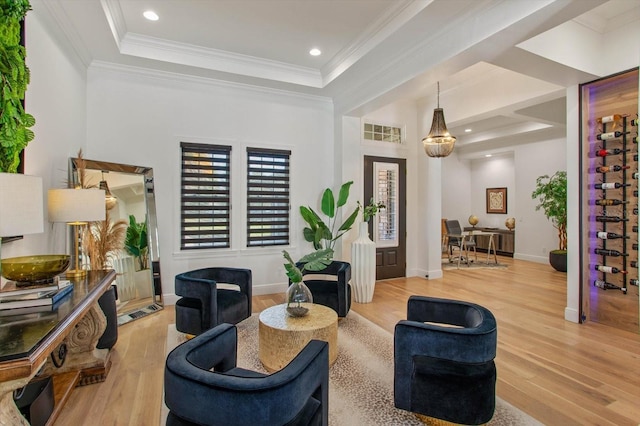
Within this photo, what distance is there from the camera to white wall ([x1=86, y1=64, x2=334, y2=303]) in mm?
4531

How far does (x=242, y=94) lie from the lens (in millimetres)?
5266

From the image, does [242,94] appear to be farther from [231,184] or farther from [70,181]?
[70,181]

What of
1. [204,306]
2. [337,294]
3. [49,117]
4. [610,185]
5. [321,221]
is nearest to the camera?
[49,117]

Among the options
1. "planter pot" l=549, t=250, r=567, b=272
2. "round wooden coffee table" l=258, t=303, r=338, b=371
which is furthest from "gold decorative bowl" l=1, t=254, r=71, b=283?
"planter pot" l=549, t=250, r=567, b=272

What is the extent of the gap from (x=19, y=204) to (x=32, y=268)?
2.14 feet

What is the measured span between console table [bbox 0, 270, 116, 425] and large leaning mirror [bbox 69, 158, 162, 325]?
4.37 feet

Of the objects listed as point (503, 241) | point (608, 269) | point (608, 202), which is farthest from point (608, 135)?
point (503, 241)

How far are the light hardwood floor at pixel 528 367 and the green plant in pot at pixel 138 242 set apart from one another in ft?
2.51

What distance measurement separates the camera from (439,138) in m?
5.35

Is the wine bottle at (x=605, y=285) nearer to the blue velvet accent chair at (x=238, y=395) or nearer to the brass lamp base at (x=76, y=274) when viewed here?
the blue velvet accent chair at (x=238, y=395)

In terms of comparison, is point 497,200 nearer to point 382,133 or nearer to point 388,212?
point 388,212

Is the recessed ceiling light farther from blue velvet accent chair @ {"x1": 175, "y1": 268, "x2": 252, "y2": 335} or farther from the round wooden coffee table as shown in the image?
the round wooden coffee table

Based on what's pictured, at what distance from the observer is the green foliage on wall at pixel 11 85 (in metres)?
2.12

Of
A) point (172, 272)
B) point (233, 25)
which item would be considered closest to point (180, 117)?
point (233, 25)
